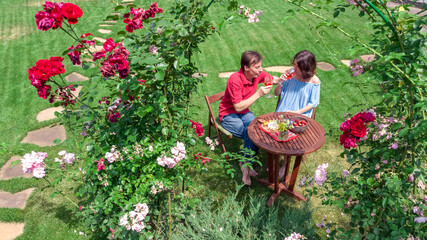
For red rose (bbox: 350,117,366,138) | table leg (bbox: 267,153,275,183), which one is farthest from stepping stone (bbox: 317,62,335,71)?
red rose (bbox: 350,117,366,138)

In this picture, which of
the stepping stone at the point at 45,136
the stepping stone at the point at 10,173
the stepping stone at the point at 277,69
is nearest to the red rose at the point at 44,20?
the stepping stone at the point at 10,173

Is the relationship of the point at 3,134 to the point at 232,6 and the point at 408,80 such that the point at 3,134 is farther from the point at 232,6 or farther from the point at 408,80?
the point at 408,80

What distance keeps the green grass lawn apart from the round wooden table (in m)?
0.13

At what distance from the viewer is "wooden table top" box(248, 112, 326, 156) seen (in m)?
3.10

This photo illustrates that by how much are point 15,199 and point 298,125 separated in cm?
358

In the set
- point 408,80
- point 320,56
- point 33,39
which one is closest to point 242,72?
point 408,80

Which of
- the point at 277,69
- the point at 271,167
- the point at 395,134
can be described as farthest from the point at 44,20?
the point at 277,69

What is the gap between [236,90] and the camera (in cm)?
377

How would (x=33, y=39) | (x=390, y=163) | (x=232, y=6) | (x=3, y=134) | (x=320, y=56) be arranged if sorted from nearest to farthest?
(x=390, y=163) < (x=232, y=6) < (x=3, y=134) < (x=320, y=56) < (x=33, y=39)

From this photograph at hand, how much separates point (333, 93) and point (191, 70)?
156 inches

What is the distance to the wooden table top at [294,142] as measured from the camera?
3.10 metres

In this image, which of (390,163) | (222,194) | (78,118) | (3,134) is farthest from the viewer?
(3,134)

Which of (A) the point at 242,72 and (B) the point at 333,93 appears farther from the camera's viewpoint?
(B) the point at 333,93

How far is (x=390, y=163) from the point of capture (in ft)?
6.39
